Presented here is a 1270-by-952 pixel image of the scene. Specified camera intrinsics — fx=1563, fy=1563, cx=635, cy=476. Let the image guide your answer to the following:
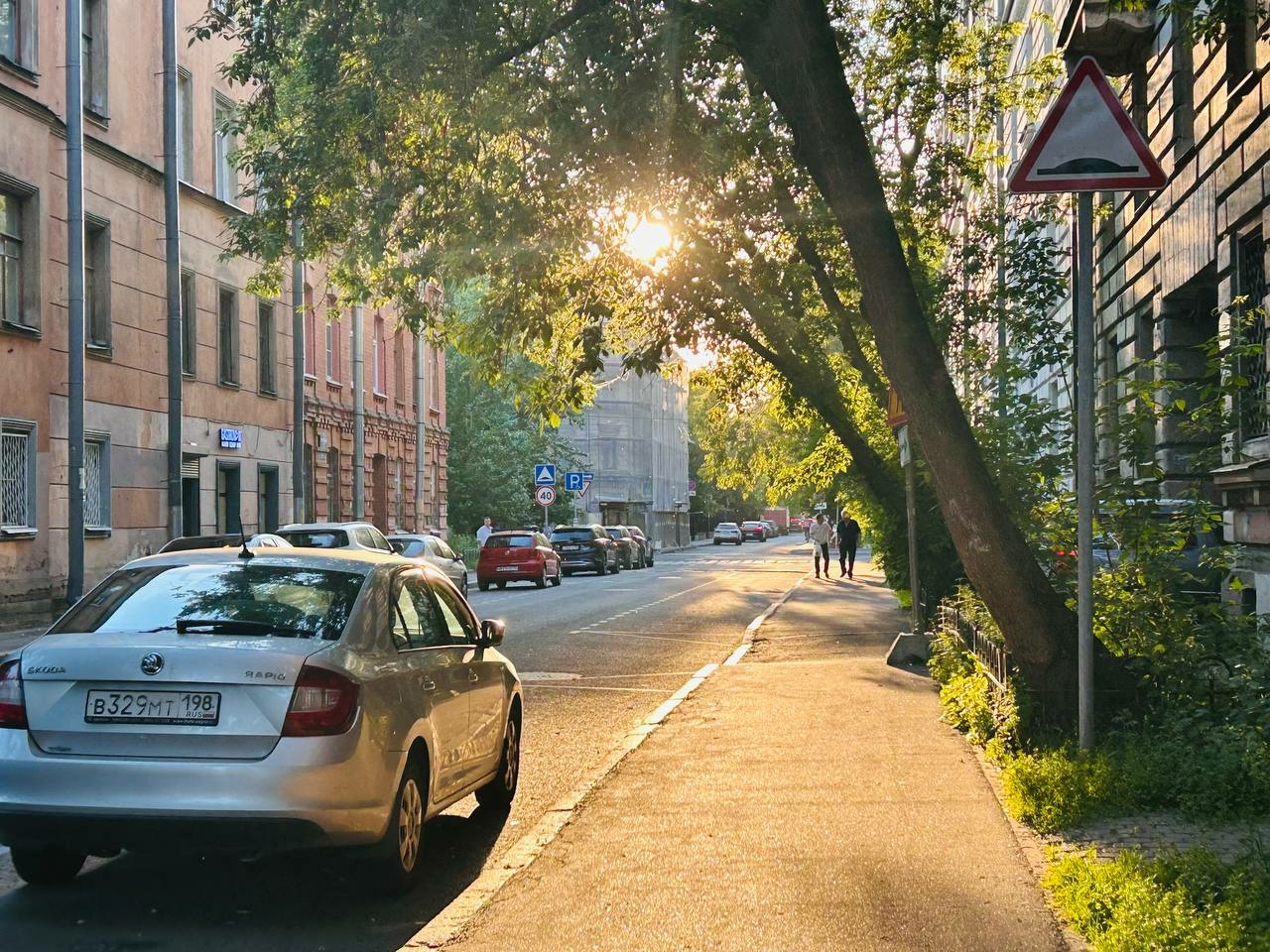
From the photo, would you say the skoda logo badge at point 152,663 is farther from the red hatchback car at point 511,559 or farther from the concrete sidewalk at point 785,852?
the red hatchback car at point 511,559

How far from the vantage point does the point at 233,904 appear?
632cm

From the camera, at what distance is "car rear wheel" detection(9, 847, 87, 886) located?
6480 millimetres

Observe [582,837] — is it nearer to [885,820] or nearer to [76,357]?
[885,820]

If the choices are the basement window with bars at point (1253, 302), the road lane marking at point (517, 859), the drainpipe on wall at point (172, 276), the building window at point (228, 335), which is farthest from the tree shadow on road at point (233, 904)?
the building window at point (228, 335)

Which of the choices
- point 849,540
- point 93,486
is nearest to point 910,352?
point 93,486

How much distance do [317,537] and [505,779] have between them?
14.3 m

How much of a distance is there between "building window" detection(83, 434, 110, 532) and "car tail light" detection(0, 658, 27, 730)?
824 inches

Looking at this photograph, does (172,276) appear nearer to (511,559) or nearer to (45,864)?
(511,559)

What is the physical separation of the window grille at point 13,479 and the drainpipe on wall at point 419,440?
23.2 m

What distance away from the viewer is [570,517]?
249 ft

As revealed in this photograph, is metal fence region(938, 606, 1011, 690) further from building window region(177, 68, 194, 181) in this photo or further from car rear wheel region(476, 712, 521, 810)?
building window region(177, 68, 194, 181)

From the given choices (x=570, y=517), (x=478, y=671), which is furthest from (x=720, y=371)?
(x=570, y=517)

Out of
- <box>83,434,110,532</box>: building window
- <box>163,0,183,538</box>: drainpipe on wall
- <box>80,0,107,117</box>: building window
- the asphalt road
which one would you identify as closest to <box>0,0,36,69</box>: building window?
<box>163,0,183,538</box>: drainpipe on wall

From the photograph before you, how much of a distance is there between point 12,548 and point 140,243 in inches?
290
